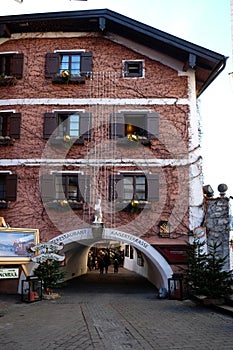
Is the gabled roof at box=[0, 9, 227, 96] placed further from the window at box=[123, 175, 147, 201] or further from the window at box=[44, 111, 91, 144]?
the window at box=[123, 175, 147, 201]

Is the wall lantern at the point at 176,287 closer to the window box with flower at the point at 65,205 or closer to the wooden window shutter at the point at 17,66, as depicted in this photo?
the window box with flower at the point at 65,205

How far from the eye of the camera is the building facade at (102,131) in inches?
561

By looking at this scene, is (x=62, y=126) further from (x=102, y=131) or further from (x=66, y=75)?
(x=66, y=75)

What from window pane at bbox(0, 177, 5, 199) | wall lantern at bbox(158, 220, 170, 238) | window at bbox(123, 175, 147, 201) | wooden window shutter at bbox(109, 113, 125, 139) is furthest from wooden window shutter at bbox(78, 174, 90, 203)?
window pane at bbox(0, 177, 5, 199)

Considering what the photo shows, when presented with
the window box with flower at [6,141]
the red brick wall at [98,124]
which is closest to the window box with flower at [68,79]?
the red brick wall at [98,124]

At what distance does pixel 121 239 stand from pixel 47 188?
318 centimetres

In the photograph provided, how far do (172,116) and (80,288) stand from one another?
24.2ft

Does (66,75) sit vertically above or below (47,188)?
above

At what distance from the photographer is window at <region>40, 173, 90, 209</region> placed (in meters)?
14.4

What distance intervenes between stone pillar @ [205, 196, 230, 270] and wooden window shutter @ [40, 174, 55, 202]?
5.51 m

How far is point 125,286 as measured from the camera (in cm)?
1644

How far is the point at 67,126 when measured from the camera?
1505 cm

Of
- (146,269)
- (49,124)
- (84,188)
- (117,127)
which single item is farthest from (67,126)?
(146,269)

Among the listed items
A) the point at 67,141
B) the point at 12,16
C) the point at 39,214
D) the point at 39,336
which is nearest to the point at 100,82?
the point at 67,141
